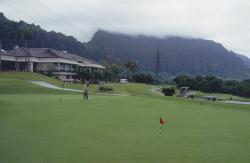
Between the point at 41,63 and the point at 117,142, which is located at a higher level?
the point at 41,63

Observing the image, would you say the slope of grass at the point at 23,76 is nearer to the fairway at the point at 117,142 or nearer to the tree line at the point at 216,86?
the tree line at the point at 216,86

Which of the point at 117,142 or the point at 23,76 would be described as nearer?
the point at 117,142

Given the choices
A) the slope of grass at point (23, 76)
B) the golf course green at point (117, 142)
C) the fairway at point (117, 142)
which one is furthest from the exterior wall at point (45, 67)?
the fairway at point (117, 142)

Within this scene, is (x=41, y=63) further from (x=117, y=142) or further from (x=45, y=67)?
(x=117, y=142)

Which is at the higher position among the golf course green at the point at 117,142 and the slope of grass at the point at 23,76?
the slope of grass at the point at 23,76

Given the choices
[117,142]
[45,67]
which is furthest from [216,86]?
[117,142]

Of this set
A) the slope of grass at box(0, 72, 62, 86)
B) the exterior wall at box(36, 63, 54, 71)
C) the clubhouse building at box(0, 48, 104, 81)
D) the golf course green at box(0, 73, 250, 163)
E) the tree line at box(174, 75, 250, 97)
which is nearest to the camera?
the golf course green at box(0, 73, 250, 163)

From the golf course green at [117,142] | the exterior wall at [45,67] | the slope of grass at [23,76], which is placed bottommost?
the golf course green at [117,142]

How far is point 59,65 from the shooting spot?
320 ft

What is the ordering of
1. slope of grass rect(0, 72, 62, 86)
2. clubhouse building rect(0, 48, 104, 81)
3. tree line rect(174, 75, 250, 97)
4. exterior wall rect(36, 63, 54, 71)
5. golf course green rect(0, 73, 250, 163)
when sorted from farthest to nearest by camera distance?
tree line rect(174, 75, 250, 97) → exterior wall rect(36, 63, 54, 71) → clubhouse building rect(0, 48, 104, 81) → slope of grass rect(0, 72, 62, 86) → golf course green rect(0, 73, 250, 163)

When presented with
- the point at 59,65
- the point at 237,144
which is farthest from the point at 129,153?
the point at 59,65

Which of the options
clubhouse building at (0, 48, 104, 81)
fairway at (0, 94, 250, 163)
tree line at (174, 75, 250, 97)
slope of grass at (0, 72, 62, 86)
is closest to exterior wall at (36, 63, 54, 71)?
clubhouse building at (0, 48, 104, 81)

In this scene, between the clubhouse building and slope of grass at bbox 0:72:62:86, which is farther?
the clubhouse building

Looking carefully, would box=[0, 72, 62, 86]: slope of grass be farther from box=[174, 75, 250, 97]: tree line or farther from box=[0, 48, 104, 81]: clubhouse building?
box=[174, 75, 250, 97]: tree line
